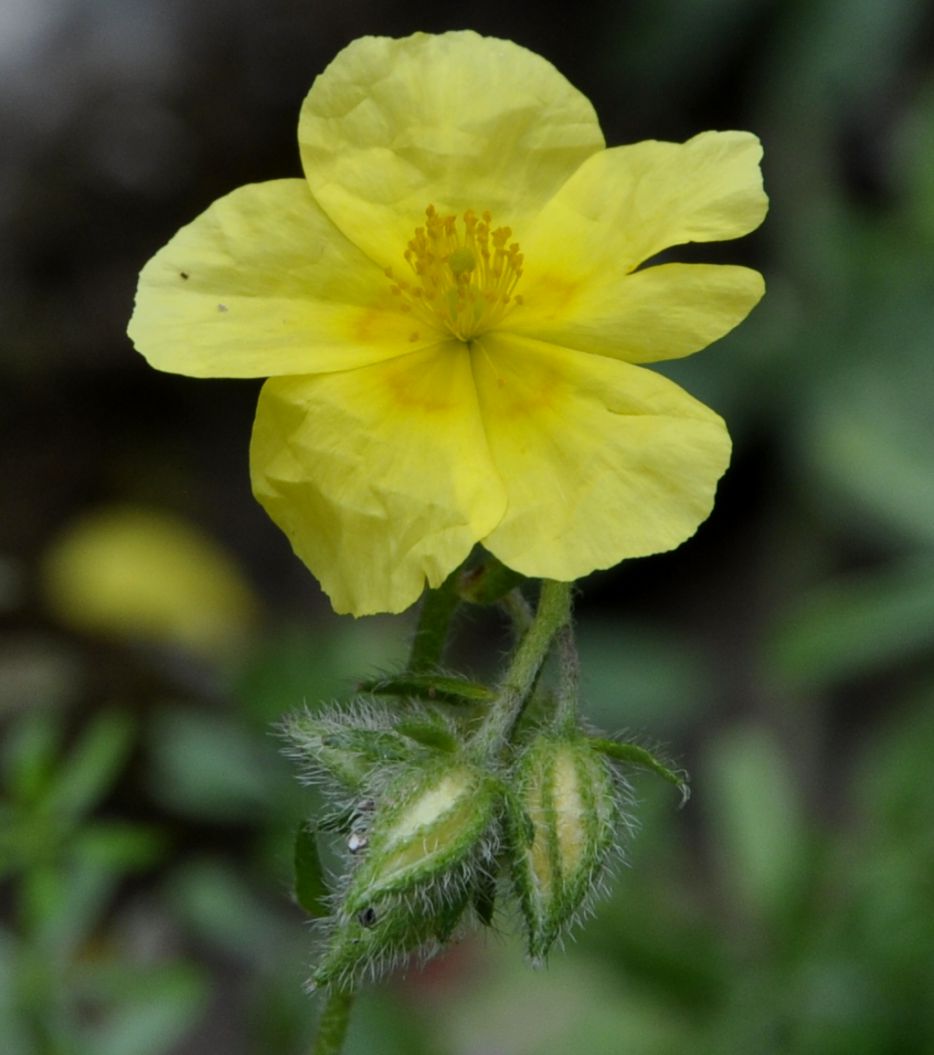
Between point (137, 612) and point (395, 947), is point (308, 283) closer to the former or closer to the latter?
point (395, 947)

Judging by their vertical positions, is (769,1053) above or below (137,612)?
above

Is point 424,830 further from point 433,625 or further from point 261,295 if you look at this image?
point 261,295

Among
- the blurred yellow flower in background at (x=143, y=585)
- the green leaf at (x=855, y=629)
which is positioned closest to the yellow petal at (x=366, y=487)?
the green leaf at (x=855, y=629)

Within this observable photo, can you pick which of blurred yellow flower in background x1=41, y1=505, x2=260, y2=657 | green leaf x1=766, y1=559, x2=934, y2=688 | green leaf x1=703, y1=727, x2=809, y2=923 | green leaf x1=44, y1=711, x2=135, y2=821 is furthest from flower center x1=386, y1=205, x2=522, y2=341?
blurred yellow flower in background x1=41, y1=505, x2=260, y2=657

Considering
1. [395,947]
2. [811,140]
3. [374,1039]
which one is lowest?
[374,1039]

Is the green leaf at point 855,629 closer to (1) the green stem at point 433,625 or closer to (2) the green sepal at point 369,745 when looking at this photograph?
(1) the green stem at point 433,625

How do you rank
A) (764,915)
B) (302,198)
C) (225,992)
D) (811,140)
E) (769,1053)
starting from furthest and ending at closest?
1. (811,140)
2. (225,992)
3. (764,915)
4. (769,1053)
5. (302,198)

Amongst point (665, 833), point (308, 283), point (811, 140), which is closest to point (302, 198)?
A: point (308, 283)
